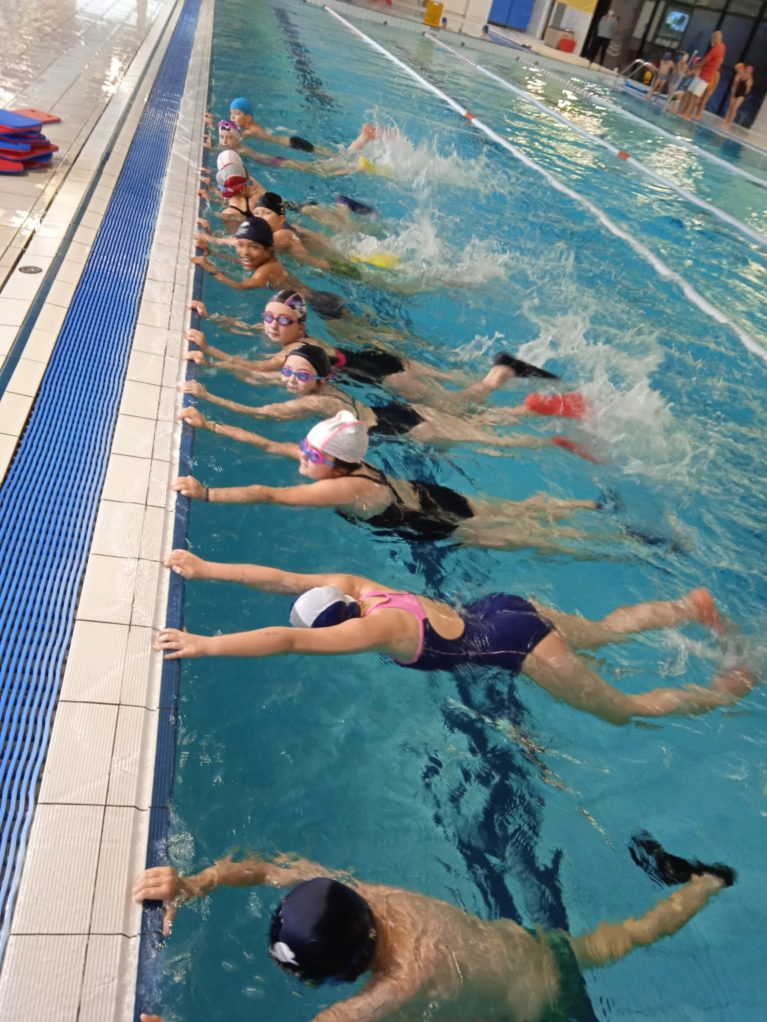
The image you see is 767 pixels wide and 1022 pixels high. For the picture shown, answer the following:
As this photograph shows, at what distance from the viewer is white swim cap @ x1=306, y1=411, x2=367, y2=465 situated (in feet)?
11.7

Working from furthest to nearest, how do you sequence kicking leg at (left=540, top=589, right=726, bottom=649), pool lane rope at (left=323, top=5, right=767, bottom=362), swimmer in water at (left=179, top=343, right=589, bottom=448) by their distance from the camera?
1. pool lane rope at (left=323, top=5, right=767, bottom=362)
2. swimmer in water at (left=179, top=343, right=589, bottom=448)
3. kicking leg at (left=540, top=589, right=726, bottom=649)

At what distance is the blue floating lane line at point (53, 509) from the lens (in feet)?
7.72

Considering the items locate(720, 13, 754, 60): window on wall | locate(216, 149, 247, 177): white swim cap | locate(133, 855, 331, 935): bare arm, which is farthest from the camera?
locate(720, 13, 754, 60): window on wall

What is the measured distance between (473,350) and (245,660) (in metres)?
3.99

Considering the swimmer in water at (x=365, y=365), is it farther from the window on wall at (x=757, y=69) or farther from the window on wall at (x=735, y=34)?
the window on wall at (x=735, y=34)

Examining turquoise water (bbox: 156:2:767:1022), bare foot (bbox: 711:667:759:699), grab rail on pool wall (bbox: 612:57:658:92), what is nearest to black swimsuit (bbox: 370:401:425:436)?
turquoise water (bbox: 156:2:767:1022)

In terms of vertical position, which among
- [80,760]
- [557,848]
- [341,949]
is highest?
[341,949]

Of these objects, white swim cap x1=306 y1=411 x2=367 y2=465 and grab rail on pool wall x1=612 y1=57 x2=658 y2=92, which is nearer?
white swim cap x1=306 y1=411 x2=367 y2=465

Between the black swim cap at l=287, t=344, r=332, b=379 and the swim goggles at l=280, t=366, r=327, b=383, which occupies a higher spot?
the black swim cap at l=287, t=344, r=332, b=379

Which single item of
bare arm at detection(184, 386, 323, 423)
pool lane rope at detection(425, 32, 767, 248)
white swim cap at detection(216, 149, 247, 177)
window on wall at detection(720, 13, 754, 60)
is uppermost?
window on wall at detection(720, 13, 754, 60)

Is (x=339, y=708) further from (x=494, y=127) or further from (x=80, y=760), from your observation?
(x=494, y=127)

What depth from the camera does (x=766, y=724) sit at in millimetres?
3482

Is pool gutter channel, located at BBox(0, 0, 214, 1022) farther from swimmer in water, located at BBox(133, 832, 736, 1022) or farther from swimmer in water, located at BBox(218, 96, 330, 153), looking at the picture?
swimmer in water, located at BBox(218, 96, 330, 153)

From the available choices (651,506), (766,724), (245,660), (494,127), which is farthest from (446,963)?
(494,127)
